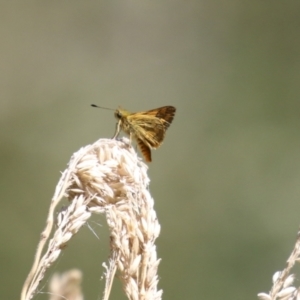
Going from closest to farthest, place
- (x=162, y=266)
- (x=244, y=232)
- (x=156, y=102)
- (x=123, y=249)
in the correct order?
(x=123, y=249) < (x=162, y=266) < (x=244, y=232) < (x=156, y=102)

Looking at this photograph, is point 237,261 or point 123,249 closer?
point 123,249

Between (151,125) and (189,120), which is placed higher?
(189,120)

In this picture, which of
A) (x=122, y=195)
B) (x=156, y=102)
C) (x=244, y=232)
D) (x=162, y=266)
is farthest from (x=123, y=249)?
(x=156, y=102)

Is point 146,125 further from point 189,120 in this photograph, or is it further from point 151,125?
point 189,120

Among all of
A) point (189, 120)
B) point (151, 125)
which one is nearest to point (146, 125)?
point (151, 125)

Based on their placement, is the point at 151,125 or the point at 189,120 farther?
the point at 189,120

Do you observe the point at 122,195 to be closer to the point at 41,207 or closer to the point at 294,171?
the point at 41,207

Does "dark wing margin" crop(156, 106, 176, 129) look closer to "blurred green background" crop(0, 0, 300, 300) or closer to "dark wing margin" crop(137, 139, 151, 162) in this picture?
"dark wing margin" crop(137, 139, 151, 162)
